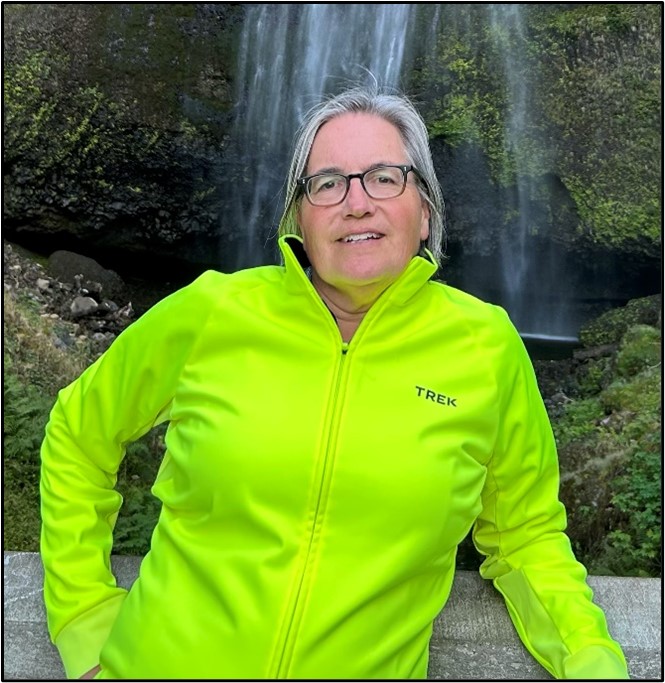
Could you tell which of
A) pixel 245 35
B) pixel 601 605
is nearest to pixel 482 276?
pixel 245 35

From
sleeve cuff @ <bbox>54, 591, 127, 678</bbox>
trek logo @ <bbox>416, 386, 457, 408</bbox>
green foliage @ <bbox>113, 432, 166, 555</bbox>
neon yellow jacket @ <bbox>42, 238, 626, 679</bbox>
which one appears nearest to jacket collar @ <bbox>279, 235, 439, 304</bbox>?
neon yellow jacket @ <bbox>42, 238, 626, 679</bbox>

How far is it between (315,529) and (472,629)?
0.71 metres

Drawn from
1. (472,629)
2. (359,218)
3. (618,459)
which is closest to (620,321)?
(618,459)

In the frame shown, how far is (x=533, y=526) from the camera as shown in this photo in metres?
1.55

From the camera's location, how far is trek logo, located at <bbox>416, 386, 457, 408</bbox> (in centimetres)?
142

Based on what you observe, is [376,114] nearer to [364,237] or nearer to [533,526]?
[364,237]

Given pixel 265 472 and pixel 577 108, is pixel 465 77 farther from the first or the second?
pixel 265 472

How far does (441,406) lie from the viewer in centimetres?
141

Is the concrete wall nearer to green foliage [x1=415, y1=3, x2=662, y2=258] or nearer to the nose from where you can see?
the nose

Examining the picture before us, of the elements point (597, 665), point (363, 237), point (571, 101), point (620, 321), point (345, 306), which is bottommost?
point (620, 321)

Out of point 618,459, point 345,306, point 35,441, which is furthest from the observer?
point 618,459

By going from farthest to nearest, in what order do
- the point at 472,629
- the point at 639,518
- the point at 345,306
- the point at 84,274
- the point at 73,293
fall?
the point at 84,274
the point at 73,293
the point at 639,518
the point at 472,629
the point at 345,306

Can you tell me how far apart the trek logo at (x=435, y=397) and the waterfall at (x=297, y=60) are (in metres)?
6.91

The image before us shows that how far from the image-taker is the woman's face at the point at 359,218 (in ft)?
4.62
